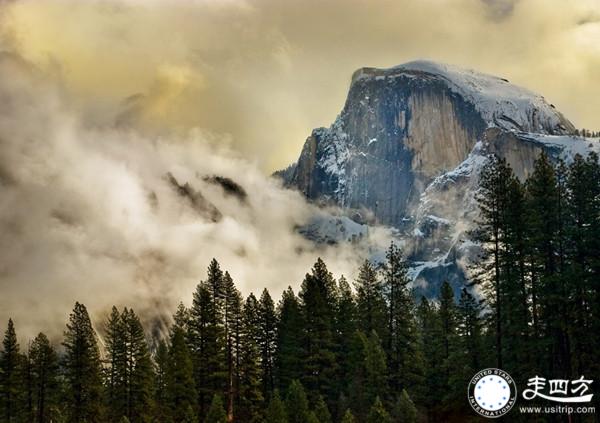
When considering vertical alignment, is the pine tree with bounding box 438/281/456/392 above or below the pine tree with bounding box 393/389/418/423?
above

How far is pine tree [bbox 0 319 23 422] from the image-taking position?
2995 inches

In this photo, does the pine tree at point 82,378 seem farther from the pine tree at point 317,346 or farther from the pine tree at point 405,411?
the pine tree at point 405,411

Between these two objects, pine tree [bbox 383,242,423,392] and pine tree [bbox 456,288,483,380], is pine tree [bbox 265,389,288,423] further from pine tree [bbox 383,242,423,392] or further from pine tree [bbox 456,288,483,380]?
pine tree [bbox 456,288,483,380]

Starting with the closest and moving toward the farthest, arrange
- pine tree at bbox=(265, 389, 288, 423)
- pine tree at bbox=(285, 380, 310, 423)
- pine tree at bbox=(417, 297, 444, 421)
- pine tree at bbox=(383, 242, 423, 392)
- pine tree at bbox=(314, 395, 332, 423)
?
pine tree at bbox=(265, 389, 288, 423), pine tree at bbox=(285, 380, 310, 423), pine tree at bbox=(314, 395, 332, 423), pine tree at bbox=(383, 242, 423, 392), pine tree at bbox=(417, 297, 444, 421)

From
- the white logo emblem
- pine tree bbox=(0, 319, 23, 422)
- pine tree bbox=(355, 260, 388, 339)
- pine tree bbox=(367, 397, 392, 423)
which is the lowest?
pine tree bbox=(367, 397, 392, 423)

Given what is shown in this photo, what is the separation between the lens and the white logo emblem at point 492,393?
41.9 meters

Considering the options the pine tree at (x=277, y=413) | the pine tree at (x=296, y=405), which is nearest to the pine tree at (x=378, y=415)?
the pine tree at (x=296, y=405)

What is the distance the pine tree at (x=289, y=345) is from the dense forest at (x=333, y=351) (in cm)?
19

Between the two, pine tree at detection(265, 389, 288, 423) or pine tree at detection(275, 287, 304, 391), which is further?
pine tree at detection(275, 287, 304, 391)

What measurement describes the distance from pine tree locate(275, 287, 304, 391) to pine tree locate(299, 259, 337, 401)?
647 millimetres

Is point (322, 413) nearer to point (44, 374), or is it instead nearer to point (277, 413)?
point (277, 413)

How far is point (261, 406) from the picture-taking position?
70812 mm

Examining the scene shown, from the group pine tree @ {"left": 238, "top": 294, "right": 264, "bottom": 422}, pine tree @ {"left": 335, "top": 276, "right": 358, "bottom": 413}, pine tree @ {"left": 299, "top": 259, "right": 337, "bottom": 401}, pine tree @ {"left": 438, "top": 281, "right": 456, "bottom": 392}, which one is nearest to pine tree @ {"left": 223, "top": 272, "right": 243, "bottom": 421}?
pine tree @ {"left": 238, "top": 294, "right": 264, "bottom": 422}

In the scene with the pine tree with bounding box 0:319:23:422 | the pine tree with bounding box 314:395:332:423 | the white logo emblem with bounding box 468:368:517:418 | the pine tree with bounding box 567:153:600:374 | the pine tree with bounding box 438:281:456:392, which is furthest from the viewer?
the pine tree with bounding box 0:319:23:422
